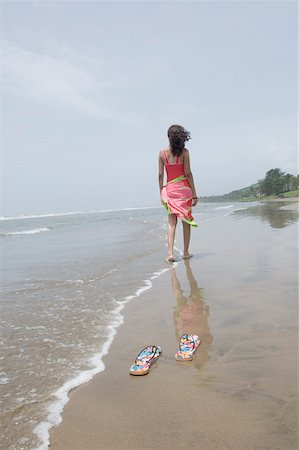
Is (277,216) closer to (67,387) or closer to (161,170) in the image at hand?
(161,170)

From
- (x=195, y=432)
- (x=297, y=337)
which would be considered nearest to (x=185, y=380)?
(x=195, y=432)

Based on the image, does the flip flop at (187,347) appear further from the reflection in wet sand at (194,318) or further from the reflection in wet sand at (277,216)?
Result: the reflection in wet sand at (277,216)

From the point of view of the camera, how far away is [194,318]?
9.73 ft

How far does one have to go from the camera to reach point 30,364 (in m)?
2.35

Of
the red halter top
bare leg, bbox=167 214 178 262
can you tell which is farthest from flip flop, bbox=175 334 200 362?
the red halter top

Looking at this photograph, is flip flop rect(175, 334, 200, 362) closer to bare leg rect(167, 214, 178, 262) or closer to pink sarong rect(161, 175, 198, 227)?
bare leg rect(167, 214, 178, 262)

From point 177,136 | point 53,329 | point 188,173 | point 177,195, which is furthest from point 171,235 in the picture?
point 53,329

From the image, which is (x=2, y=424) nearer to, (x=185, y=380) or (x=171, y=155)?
(x=185, y=380)

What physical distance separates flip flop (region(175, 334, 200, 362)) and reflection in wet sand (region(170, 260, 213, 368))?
3 centimetres

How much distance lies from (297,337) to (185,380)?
0.91m

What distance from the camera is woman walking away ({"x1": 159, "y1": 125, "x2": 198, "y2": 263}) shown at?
6035 millimetres

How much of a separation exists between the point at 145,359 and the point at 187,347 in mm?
297

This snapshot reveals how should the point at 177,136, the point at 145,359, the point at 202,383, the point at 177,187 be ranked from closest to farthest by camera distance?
the point at 202,383, the point at 145,359, the point at 177,136, the point at 177,187

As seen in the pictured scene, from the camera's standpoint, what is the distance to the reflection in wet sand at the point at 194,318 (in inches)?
90.5
